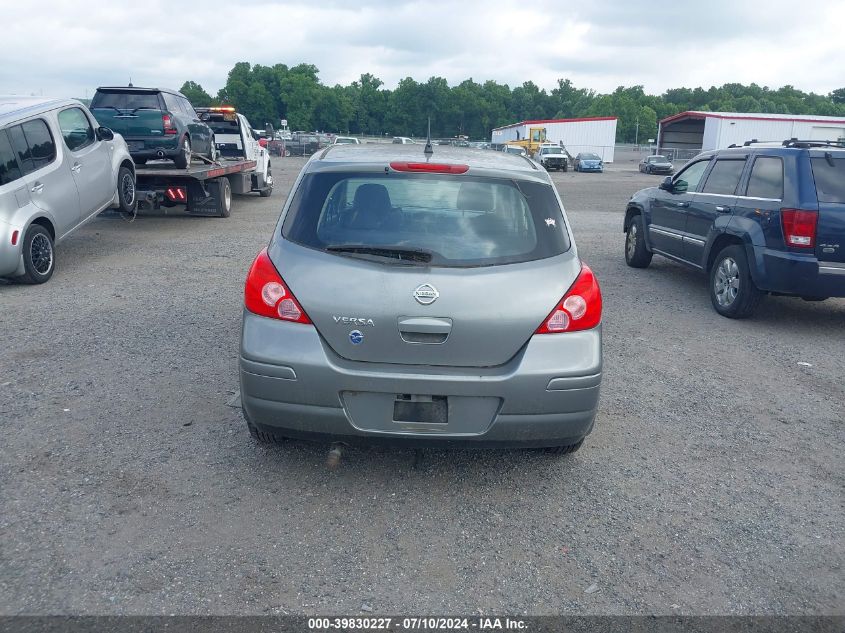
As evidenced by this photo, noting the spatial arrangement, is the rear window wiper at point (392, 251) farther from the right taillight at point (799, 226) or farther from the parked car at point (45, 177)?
the parked car at point (45, 177)

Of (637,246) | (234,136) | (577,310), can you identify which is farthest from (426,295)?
(234,136)

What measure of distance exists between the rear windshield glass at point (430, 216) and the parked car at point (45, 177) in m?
5.88

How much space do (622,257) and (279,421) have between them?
917 cm

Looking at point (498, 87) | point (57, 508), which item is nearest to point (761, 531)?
point (57, 508)

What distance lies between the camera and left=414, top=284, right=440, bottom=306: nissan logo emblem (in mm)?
3498

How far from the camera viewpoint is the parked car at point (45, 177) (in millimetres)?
8320

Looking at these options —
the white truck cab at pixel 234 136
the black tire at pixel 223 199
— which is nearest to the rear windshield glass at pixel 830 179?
the black tire at pixel 223 199

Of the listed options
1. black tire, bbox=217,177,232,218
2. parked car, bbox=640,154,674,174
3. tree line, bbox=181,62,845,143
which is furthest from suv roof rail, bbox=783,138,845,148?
tree line, bbox=181,62,845,143

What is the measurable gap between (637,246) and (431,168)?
24.0 ft

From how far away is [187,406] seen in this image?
16.4 feet

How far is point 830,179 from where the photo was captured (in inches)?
276

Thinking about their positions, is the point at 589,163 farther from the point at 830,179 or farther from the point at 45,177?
the point at 45,177

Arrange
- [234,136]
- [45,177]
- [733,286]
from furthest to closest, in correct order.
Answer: [234,136]
[45,177]
[733,286]

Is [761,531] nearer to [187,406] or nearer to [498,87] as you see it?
[187,406]
